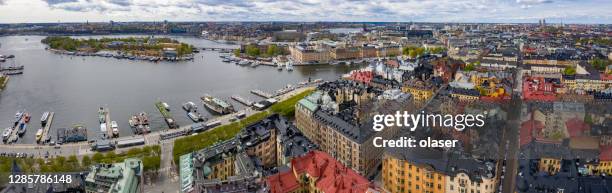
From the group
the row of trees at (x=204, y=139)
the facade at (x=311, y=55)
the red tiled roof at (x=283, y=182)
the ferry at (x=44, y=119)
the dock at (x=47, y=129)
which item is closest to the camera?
the red tiled roof at (x=283, y=182)

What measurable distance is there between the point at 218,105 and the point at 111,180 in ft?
48.6

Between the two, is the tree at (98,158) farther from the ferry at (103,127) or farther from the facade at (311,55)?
the facade at (311,55)

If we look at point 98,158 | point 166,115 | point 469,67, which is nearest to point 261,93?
point 166,115

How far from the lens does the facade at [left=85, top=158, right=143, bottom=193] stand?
42.0 ft

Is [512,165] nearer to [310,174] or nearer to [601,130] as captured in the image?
[601,130]

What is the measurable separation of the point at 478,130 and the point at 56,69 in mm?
43801

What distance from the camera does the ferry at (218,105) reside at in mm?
26906

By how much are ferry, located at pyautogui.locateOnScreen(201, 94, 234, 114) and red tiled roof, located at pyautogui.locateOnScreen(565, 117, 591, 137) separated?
17.0m

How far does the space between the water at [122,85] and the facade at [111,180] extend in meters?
9.44

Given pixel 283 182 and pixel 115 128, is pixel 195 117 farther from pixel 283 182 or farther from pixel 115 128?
pixel 283 182

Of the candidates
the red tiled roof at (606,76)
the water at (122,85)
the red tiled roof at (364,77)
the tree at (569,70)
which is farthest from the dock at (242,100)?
the tree at (569,70)

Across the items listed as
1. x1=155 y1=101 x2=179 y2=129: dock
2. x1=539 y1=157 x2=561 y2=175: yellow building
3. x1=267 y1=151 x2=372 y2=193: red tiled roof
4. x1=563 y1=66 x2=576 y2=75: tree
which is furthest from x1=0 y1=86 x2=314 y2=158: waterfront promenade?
x1=563 y1=66 x2=576 y2=75: tree

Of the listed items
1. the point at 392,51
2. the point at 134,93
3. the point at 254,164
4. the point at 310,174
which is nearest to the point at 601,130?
the point at 310,174

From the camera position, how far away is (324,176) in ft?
42.6
